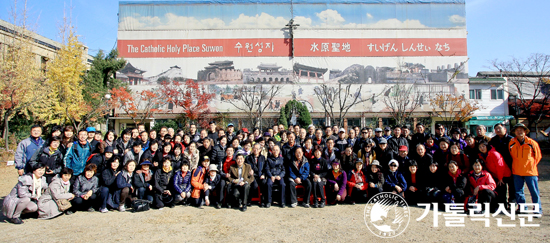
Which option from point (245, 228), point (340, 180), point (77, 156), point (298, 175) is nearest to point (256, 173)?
point (298, 175)

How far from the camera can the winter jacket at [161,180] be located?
5186 millimetres

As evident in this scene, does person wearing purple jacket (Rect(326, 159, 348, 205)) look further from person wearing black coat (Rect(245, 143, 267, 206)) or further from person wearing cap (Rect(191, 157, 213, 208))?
person wearing cap (Rect(191, 157, 213, 208))

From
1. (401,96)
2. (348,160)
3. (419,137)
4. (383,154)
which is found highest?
(401,96)

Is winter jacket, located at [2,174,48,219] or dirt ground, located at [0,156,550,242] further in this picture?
winter jacket, located at [2,174,48,219]

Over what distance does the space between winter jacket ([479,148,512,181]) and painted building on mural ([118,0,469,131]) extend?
18.2 m

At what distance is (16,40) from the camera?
16047 mm

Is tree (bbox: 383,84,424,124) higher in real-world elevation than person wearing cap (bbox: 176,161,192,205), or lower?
higher

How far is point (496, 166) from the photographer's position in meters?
4.78

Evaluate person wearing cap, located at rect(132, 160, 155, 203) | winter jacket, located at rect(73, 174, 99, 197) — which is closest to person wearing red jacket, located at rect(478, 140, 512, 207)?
person wearing cap, located at rect(132, 160, 155, 203)

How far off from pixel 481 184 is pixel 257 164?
3.86m

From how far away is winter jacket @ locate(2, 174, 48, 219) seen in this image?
432 cm

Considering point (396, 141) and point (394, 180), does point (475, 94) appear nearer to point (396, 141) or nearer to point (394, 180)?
point (396, 141)

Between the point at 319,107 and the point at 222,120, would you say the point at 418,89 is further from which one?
the point at 222,120

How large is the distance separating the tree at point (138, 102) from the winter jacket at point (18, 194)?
15047 mm
